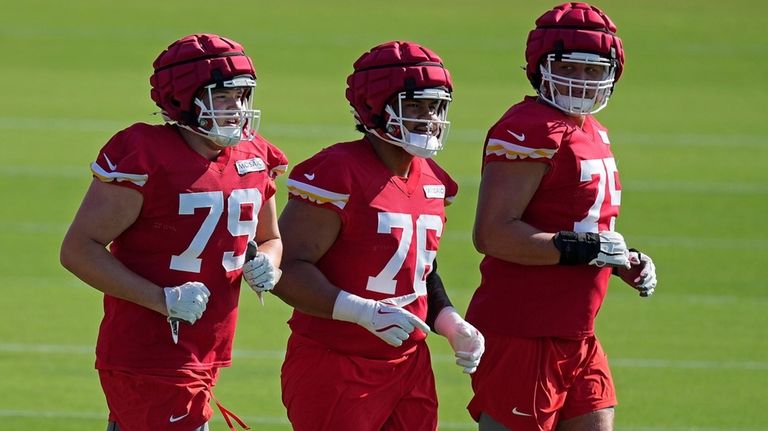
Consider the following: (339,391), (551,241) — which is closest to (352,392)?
(339,391)

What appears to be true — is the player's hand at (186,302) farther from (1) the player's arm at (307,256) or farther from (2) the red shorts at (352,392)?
(2) the red shorts at (352,392)

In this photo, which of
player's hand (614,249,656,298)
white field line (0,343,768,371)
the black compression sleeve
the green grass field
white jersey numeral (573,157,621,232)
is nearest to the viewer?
the black compression sleeve

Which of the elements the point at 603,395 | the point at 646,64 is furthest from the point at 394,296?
the point at 646,64

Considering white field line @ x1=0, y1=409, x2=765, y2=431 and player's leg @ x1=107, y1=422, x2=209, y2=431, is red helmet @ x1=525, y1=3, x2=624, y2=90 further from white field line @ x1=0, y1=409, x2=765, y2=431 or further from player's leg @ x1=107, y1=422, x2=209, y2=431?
white field line @ x1=0, y1=409, x2=765, y2=431

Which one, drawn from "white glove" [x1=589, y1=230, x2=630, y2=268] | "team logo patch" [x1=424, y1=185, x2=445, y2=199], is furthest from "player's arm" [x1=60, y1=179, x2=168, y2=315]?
"white glove" [x1=589, y1=230, x2=630, y2=268]

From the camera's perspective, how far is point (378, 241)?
4566 millimetres

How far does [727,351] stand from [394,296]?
14.1 ft

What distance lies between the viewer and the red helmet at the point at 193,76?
14.6 ft

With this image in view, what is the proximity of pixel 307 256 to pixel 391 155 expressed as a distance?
42cm

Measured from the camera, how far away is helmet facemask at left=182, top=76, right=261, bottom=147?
175 inches

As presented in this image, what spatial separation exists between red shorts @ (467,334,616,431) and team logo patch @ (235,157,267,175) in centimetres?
98

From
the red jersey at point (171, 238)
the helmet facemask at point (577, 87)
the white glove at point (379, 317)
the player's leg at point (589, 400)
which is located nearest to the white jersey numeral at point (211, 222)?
the red jersey at point (171, 238)

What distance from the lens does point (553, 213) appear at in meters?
4.94

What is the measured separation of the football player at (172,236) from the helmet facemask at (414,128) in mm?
411
